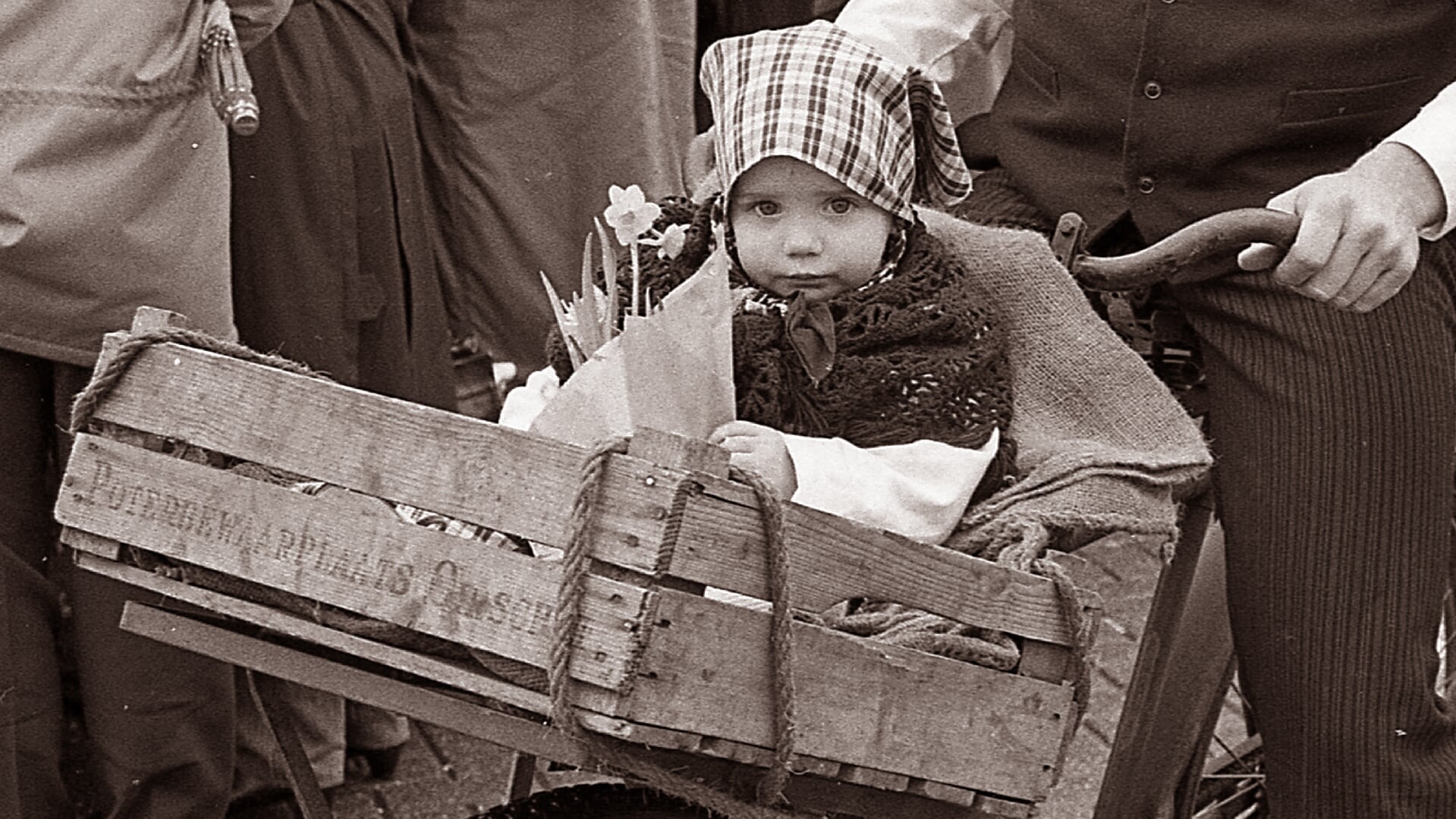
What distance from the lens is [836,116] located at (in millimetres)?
2648

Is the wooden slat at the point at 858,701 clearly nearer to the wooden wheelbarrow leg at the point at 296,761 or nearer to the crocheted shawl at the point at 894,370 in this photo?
the crocheted shawl at the point at 894,370

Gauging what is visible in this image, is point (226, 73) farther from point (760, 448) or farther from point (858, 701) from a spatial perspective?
point (858, 701)

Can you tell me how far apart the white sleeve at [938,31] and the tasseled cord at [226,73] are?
0.84m

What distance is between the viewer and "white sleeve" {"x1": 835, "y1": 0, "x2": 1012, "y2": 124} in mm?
3002


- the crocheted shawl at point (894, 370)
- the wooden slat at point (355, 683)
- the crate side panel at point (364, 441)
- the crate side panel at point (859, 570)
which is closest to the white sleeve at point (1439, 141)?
the crocheted shawl at point (894, 370)

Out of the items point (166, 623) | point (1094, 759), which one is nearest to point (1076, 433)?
point (166, 623)

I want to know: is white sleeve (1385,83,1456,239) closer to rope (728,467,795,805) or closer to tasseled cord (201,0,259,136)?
rope (728,467,795,805)

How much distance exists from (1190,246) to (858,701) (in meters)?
0.65

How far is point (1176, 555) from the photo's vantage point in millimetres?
2811

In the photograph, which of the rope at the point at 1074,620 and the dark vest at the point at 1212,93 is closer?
the rope at the point at 1074,620

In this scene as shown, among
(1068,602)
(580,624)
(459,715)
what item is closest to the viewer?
(580,624)

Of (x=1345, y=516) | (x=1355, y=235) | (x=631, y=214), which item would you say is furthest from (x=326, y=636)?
(x=1345, y=516)

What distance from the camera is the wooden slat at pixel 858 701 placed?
73.0 inches

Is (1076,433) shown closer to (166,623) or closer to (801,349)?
(801,349)
